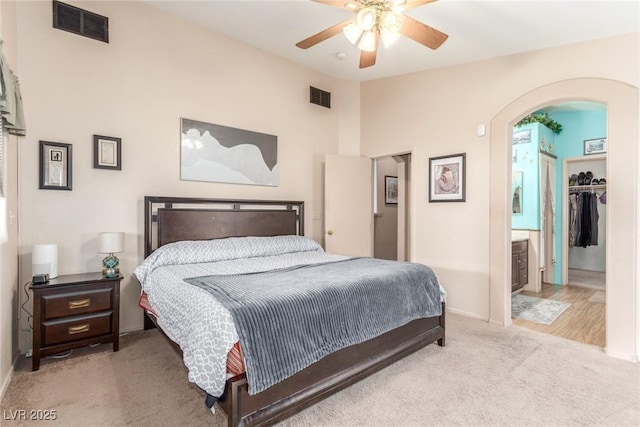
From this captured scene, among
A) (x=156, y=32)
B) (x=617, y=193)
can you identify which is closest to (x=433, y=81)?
(x=617, y=193)

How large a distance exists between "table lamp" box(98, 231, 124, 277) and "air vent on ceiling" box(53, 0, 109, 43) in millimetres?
1839

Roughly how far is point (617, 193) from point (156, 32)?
4.64 meters

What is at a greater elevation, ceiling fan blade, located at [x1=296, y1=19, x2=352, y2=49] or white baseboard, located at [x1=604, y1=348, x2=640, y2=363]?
ceiling fan blade, located at [x1=296, y1=19, x2=352, y2=49]

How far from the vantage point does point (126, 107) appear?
3232 mm

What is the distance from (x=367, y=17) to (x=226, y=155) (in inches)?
89.2

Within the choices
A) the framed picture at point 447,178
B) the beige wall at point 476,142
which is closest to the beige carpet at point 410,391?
the beige wall at point 476,142

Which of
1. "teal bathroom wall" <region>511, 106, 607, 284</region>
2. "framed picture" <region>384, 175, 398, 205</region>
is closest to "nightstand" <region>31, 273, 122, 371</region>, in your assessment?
"framed picture" <region>384, 175, 398, 205</region>

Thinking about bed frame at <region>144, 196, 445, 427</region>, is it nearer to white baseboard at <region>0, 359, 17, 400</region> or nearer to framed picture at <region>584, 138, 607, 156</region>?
white baseboard at <region>0, 359, 17, 400</region>

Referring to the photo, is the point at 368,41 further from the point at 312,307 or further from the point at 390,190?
the point at 390,190

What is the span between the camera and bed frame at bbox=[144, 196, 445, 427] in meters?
1.75

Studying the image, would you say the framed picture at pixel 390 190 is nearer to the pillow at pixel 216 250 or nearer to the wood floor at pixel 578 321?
the wood floor at pixel 578 321

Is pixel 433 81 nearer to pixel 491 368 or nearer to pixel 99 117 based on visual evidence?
pixel 491 368

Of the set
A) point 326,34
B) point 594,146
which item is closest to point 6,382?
point 326,34

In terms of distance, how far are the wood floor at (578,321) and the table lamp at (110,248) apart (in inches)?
162
